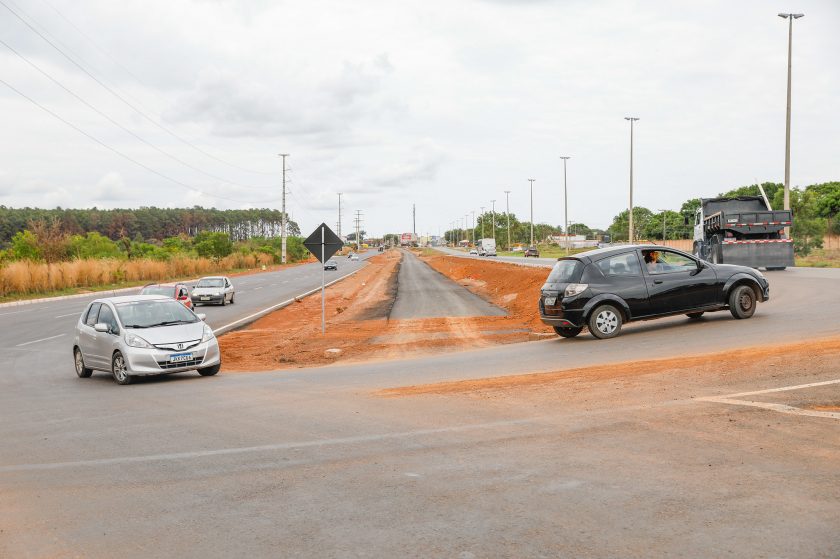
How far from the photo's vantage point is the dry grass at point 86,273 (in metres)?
42.8

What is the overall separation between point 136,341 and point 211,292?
22.3 meters

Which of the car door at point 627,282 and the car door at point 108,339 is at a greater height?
the car door at point 627,282

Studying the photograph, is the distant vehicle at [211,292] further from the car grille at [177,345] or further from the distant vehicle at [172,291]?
the car grille at [177,345]

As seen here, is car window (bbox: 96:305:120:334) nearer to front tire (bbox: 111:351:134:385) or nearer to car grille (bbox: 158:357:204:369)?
front tire (bbox: 111:351:134:385)

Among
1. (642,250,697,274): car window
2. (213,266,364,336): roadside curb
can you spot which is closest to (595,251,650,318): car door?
(642,250,697,274): car window

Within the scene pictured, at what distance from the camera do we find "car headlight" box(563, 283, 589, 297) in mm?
15871

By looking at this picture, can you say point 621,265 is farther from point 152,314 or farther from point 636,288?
point 152,314

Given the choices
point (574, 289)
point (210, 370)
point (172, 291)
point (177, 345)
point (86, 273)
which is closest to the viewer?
point (177, 345)

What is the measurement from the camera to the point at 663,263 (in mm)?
16281

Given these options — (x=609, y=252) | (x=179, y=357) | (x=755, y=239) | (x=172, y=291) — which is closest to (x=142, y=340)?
(x=179, y=357)

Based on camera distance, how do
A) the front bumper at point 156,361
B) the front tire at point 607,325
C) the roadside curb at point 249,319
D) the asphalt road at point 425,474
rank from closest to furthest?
the asphalt road at point 425,474 → the front bumper at point 156,361 → the front tire at point 607,325 → the roadside curb at point 249,319

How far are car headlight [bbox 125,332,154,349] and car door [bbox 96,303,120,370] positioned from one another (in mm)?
266

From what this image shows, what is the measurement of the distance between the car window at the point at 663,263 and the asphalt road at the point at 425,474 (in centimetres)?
559

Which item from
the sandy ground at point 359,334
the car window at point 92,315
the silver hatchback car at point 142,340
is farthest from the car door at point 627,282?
the car window at point 92,315
